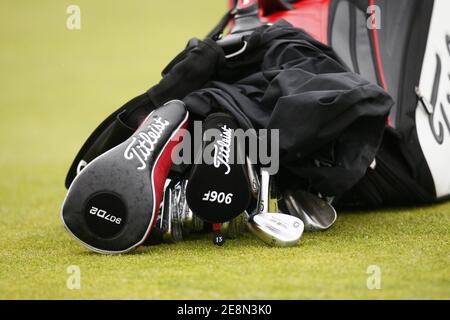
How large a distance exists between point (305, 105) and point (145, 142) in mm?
378

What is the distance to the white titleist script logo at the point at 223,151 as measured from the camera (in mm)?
1681

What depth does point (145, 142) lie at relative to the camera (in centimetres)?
173

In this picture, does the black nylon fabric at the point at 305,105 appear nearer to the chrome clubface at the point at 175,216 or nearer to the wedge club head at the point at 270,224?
the wedge club head at the point at 270,224

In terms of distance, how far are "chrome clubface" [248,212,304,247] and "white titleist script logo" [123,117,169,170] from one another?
0.95ft

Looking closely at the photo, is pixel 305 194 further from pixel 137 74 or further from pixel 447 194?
pixel 137 74

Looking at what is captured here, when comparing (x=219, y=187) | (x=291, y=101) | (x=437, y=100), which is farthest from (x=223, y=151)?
(x=437, y=100)

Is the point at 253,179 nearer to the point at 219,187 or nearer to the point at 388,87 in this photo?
the point at 219,187

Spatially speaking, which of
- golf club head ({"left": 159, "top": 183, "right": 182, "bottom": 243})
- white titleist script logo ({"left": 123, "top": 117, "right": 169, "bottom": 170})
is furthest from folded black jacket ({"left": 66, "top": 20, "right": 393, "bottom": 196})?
golf club head ({"left": 159, "top": 183, "right": 182, "bottom": 243})

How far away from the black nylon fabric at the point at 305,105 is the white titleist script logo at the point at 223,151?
8cm

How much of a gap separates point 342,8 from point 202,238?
36.7 inches

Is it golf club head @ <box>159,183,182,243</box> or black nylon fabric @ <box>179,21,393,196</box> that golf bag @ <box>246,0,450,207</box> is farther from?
golf club head @ <box>159,183,182,243</box>

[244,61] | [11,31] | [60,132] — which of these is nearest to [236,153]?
[244,61]

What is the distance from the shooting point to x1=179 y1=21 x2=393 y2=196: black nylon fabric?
67.3 inches

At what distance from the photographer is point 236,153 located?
1.71 metres
